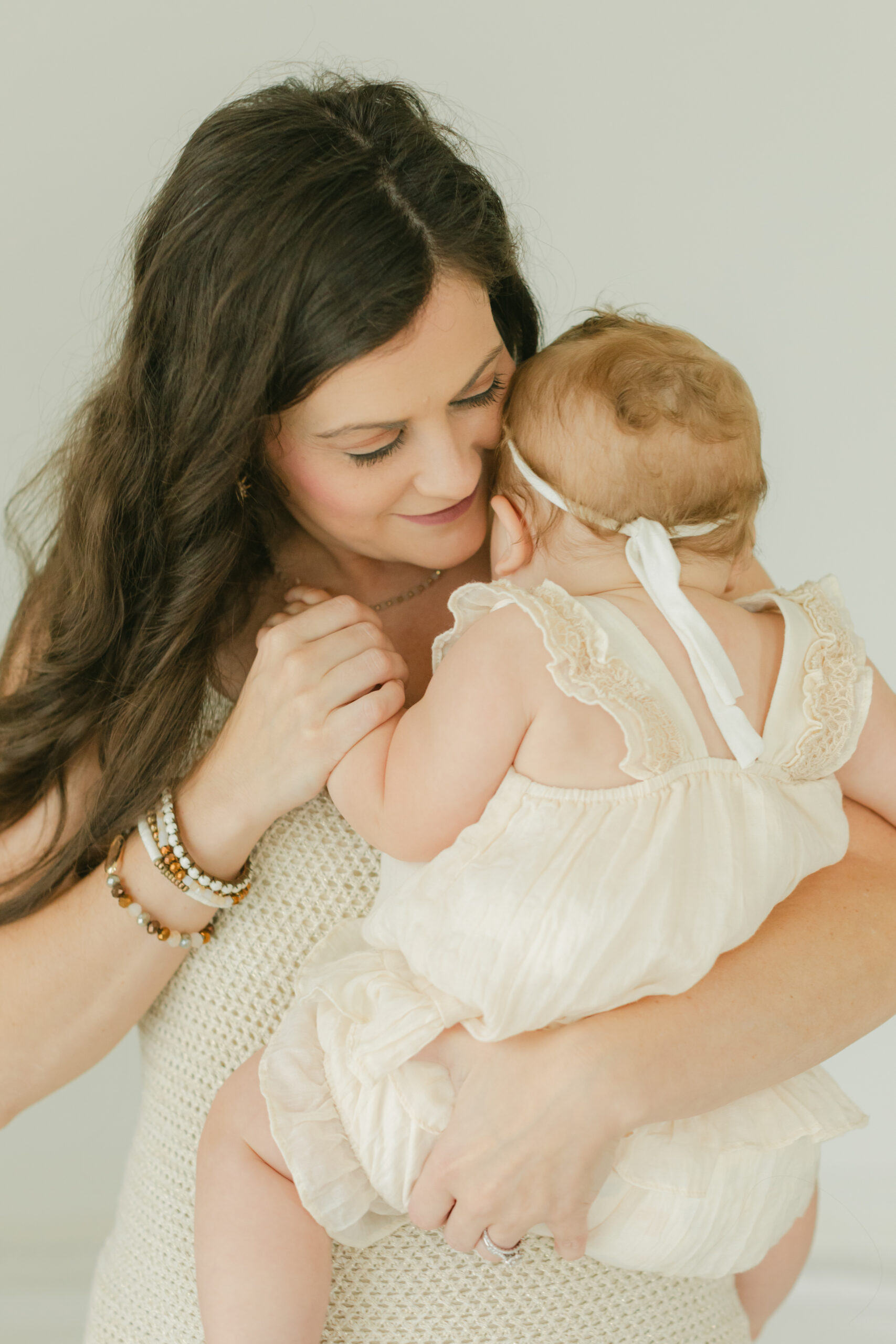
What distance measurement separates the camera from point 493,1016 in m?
1.19

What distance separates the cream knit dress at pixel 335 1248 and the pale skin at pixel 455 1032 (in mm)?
78

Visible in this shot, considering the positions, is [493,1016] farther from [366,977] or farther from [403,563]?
[403,563]

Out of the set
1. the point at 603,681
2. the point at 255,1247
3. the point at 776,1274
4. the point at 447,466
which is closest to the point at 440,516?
the point at 447,466

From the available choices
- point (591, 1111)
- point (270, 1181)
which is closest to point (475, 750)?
point (591, 1111)

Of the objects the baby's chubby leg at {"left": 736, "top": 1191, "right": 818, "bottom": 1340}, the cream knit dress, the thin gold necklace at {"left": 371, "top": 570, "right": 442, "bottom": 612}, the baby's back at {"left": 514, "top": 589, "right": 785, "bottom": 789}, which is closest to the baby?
the baby's back at {"left": 514, "top": 589, "right": 785, "bottom": 789}

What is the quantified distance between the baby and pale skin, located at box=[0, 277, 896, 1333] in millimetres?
48

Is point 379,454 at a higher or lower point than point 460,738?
higher

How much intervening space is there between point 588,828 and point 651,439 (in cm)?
41

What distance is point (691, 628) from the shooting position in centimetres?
122

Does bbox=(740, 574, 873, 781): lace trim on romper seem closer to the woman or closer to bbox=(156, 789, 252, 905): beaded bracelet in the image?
the woman

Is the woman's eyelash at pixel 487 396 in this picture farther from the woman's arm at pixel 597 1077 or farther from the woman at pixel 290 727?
the woman's arm at pixel 597 1077

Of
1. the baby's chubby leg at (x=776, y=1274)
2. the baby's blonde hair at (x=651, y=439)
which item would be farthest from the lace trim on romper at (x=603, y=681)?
the baby's chubby leg at (x=776, y=1274)

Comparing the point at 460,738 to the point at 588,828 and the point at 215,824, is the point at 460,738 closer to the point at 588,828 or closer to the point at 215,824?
the point at 588,828

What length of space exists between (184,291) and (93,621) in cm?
42
